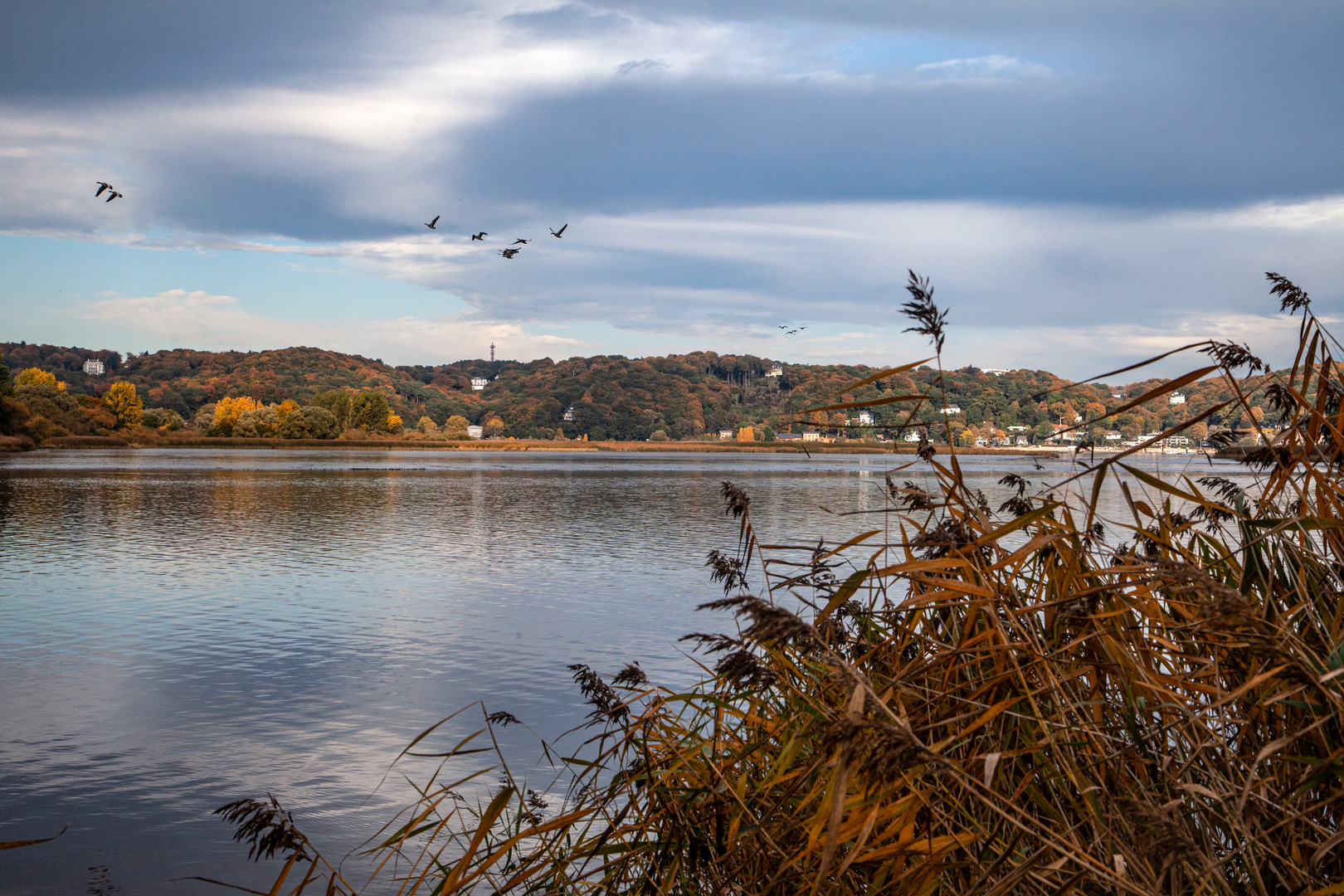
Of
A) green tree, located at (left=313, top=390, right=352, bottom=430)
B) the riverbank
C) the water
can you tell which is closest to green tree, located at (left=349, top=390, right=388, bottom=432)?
green tree, located at (left=313, top=390, right=352, bottom=430)

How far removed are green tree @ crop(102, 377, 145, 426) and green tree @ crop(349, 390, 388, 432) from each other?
29.2 meters

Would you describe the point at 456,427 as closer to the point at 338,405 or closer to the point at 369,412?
the point at 369,412

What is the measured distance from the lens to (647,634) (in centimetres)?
1405

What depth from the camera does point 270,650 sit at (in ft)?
42.5

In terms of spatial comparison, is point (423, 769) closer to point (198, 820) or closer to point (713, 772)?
point (198, 820)

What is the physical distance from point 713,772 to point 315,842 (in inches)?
198

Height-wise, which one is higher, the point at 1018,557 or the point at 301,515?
the point at 1018,557

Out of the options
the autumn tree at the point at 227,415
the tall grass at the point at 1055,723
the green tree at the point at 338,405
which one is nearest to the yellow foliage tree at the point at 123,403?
the autumn tree at the point at 227,415

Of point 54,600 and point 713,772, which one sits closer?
point 713,772

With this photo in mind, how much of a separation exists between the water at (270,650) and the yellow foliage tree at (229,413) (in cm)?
10859

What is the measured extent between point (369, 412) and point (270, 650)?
5401 inches

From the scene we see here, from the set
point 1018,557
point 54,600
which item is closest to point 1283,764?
point 1018,557

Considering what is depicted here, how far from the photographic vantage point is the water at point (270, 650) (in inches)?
288

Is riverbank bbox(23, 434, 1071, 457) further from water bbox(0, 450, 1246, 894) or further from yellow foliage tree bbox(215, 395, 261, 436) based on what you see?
water bbox(0, 450, 1246, 894)
